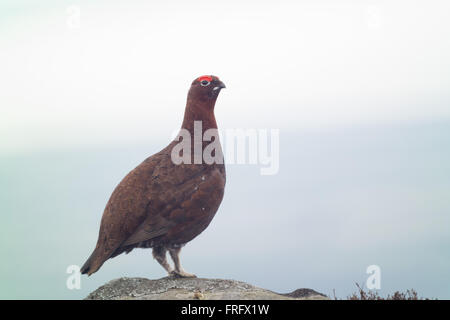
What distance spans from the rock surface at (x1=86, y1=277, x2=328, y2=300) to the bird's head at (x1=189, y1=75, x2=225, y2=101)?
2.46m

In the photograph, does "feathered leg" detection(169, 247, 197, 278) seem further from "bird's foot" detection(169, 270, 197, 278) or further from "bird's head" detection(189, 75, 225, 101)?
"bird's head" detection(189, 75, 225, 101)

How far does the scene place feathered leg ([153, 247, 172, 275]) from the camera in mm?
6727

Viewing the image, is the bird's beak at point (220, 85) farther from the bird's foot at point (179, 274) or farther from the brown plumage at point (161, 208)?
the bird's foot at point (179, 274)

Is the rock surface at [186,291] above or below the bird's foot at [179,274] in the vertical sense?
below

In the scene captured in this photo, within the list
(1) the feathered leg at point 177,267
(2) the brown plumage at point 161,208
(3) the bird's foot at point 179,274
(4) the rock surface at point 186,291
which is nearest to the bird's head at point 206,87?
(2) the brown plumage at point 161,208

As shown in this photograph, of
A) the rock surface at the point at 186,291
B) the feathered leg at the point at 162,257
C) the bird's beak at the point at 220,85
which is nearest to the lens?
the rock surface at the point at 186,291

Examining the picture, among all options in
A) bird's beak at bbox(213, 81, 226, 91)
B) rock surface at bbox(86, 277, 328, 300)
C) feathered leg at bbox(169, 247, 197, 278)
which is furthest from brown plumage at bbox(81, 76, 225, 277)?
bird's beak at bbox(213, 81, 226, 91)

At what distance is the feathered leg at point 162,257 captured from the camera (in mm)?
6727

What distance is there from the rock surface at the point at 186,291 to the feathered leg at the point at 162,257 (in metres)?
0.15

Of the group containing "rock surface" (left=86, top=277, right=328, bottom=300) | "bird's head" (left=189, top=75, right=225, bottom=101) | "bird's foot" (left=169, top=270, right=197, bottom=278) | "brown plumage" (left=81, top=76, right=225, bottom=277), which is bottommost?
"rock surface" (left=86, top=277, right=328, bottom=300)

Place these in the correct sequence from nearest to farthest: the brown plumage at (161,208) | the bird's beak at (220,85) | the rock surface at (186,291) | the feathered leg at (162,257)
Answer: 1. the rock surface at (186,291)
2. the brown plumage at (161,208)
3. the feathered leg at (162,257)
4. the bird's beak at (220,85)
